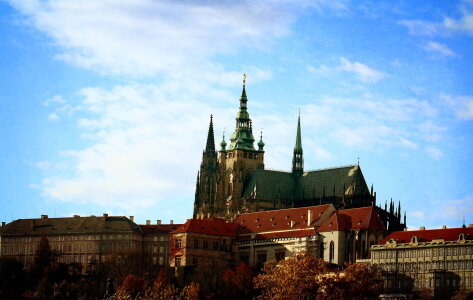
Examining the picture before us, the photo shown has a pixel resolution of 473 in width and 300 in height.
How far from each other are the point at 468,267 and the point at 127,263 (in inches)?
2214

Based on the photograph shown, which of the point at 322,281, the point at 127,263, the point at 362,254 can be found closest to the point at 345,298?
the point at 322,281

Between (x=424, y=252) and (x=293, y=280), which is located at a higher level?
(x=424, y=252)

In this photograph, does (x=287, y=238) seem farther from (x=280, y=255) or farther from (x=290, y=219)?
(x=290, y=219)

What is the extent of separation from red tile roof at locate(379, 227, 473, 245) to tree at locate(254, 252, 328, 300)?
15.1 m

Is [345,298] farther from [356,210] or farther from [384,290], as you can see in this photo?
[356,210]

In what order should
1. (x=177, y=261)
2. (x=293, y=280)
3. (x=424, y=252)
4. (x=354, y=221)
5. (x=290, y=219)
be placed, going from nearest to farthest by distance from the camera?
(x=293, y=280), (x=424, y=252), (x=354, y=221), (x=177, y=261), (x=290, y=219)

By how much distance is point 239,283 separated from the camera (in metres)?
169

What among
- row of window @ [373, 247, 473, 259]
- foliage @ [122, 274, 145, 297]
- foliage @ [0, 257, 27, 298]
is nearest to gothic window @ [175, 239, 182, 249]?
foliage @ [122, 274, 145, 297]

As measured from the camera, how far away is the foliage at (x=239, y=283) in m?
168

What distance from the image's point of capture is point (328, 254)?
179 metres

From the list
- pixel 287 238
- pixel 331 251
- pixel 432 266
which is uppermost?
pixel 287 238

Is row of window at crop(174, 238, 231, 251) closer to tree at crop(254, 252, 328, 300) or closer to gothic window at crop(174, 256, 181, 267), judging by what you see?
gothic window at crop(174, 256, 181, 267)

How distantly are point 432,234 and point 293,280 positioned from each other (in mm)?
24876

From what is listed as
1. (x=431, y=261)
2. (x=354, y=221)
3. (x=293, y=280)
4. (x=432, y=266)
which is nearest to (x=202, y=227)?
(x=354, y=221)
